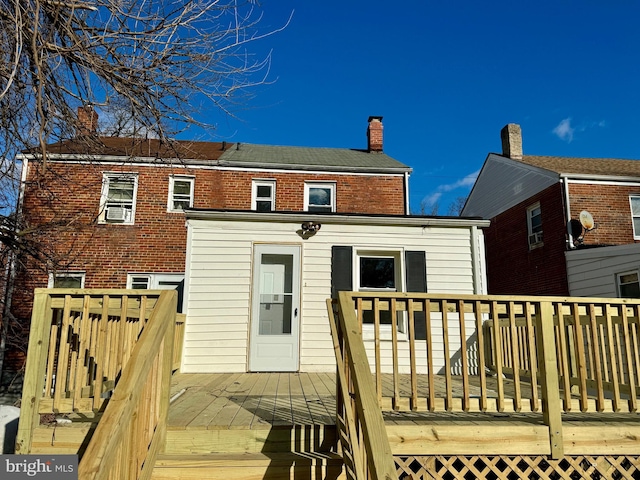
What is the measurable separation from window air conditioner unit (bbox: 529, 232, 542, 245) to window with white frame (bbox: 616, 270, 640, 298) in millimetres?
3259

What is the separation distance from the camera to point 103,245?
988 cm

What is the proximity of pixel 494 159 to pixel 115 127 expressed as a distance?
14.3 m

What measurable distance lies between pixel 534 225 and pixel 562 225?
1.55 m

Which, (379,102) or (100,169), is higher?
(379,102)

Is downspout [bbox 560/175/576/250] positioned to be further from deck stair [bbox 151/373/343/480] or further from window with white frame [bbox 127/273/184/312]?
window with white frame [bbox 127/273/184/312]

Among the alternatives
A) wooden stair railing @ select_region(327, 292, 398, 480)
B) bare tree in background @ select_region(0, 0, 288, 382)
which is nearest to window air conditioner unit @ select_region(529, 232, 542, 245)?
bare tree in background @ select_region(0, 0, 288, 382)

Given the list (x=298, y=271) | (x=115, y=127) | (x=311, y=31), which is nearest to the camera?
(x=115, y=127)

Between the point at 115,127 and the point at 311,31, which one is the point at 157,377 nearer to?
the point at 115,127

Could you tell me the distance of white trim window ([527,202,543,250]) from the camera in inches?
479

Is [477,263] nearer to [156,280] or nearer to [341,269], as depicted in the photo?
[341,269]

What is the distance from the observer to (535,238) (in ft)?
40.5

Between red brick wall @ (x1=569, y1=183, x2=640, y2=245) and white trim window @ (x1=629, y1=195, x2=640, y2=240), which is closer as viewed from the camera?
red brick wall @ (x1=569, y1=183, x2=640, y2=245)

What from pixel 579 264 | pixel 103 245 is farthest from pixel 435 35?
pixel 103 245

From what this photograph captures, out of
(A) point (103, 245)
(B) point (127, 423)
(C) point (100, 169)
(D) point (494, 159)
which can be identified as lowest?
(B) point (127, 423)
